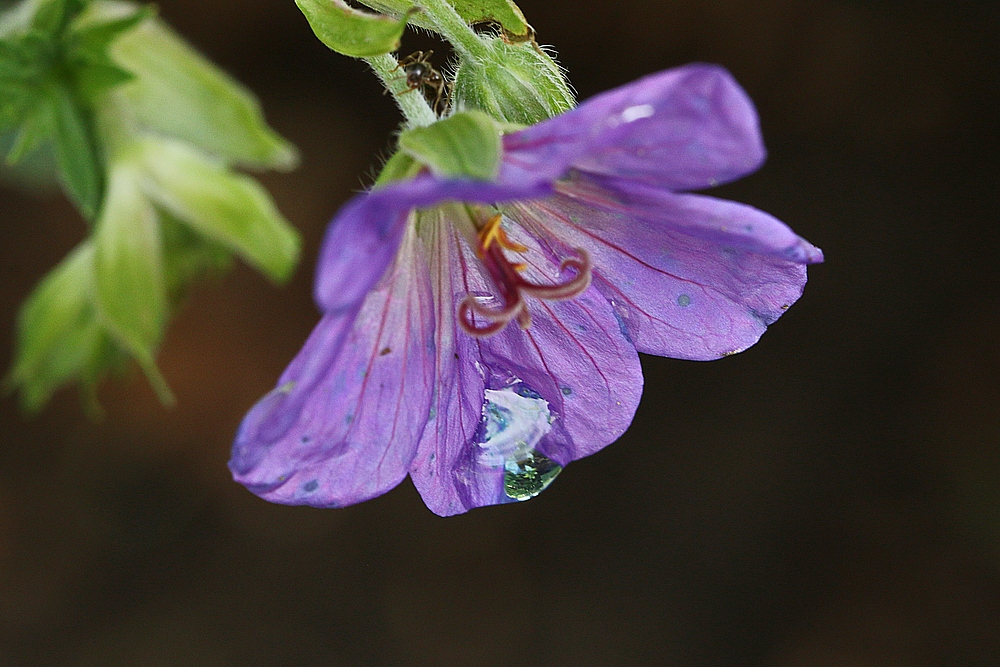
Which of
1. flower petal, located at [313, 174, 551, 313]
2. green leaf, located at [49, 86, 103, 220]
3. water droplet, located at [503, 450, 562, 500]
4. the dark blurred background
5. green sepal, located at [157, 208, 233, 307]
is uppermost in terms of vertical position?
green leaf, located at [49, 86, 103, 220]

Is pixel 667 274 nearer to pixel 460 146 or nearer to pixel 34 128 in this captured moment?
pixel 460 146

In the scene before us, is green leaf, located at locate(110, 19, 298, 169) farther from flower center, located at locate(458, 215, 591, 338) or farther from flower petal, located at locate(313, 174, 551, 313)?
flower petal, located at locate(313, 174, 551, 313)

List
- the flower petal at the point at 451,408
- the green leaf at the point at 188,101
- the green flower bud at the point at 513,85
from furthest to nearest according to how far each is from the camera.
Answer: the green leaf at the point at 188,101, the flower petal at the point at 451,408, the green flower bud at the point at 513,85

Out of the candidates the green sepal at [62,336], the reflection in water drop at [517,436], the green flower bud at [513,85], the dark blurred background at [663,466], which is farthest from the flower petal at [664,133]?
the dark blurred background at [663,466]

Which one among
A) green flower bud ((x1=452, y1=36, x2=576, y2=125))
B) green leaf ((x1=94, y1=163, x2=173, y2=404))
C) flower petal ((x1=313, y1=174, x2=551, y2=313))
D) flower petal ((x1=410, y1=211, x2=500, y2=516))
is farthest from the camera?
green leaf ((x1=94, y1=163, x2=173, y2=404))

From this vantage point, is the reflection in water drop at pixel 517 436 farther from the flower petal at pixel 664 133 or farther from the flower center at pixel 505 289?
the flower petal at pixel 664 133

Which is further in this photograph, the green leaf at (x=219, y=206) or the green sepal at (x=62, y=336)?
the green sepal at (x=62, y=336)

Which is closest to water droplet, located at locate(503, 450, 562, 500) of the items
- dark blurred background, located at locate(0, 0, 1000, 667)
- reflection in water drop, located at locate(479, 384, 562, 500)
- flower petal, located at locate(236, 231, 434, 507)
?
reflection in water drop, located at locate(479, 384, 562, 500)
